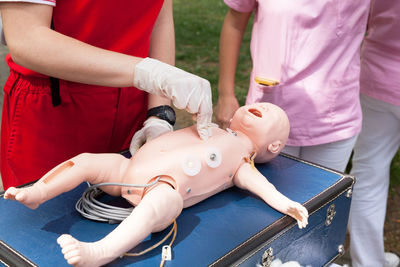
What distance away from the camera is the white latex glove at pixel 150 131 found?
1.55 m

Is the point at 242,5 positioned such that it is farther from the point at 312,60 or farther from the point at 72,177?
the point at 72,177

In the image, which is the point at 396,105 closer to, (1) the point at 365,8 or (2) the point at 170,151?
(1) the point at 365,8

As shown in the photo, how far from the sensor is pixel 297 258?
1.51 meters

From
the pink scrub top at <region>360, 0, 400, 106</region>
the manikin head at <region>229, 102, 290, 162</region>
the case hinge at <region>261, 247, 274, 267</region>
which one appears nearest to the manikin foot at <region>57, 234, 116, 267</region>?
the case hinge at <region>261, 247, 274, 267</region>

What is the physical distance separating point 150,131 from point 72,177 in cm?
38

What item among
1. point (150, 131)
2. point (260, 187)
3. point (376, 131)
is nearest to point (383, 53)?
point (376, 131)

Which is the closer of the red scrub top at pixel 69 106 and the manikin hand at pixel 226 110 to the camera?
the red scrub top at pixel 69 106

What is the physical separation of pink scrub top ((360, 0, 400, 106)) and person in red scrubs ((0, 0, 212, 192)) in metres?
1.00

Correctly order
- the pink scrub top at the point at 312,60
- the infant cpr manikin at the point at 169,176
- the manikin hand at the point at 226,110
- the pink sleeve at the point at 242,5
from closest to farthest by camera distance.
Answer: the infant cpr manikin at the point at 169,176 → the pink scrub top at the point at 312,60 → the pink sleeve at the point at 242,5 → the manikin hand at the point at 226,110

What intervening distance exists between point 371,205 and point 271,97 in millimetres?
950

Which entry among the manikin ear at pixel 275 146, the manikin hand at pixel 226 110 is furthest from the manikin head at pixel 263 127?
the manikin hand at pixel 226 110

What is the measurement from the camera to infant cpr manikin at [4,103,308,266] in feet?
3.67

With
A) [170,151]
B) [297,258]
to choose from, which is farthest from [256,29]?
[297,258]

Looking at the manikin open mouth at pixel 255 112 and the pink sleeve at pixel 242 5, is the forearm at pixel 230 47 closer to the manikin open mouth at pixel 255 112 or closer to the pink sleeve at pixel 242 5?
the pink sleeve at pixel 242 5
